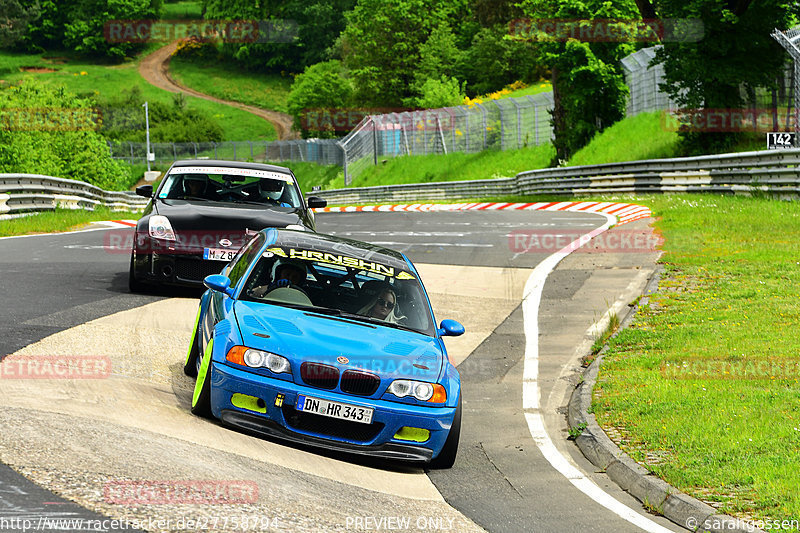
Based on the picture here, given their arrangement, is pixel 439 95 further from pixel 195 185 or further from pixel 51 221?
pixel 195 185

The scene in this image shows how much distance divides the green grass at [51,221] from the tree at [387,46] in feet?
229

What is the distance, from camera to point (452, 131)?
195ft

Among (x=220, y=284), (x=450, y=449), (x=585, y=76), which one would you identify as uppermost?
(x=585, y=76)

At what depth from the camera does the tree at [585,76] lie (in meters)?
42.3

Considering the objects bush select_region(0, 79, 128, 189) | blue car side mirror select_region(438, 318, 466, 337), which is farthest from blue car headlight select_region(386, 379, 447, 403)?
bush select_region(0, 79, 128, 189)

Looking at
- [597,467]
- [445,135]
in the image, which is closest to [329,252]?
[597,467]

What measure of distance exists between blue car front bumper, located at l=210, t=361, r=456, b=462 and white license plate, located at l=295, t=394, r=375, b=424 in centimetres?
3

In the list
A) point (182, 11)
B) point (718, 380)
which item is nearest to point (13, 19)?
point (182, 11)

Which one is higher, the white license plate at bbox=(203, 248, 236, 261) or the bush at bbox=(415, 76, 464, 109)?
the bush at bbox=(415, 76, 464, 109)

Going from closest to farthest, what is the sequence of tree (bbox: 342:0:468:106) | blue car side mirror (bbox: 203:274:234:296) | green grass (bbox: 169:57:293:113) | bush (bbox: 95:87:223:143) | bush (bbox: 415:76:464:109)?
blue car side mirror (bbox: 203:274:234:296) → bush (bbox: 415:76:464:109) → tree (bbox: 342:0:468:106) → bush (bbox: 95:87:223:143) → green grass (bbox: 169:57:293:113)

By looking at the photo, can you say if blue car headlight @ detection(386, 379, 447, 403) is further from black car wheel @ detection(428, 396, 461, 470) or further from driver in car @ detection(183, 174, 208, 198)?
driver in car @ detection(183, 174, 208, 198)

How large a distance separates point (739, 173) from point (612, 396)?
58.7ft

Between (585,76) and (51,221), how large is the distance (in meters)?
25.8

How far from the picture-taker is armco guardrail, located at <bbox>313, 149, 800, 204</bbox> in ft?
76.3
